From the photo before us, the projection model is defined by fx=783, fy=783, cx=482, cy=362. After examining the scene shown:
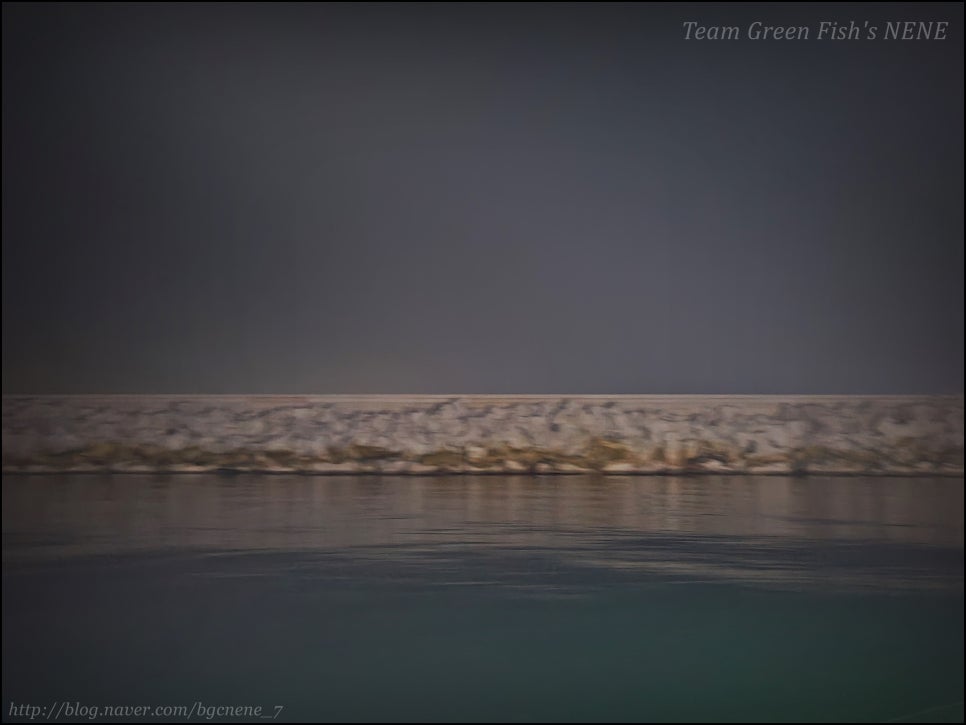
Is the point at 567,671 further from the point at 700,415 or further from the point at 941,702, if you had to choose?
the point at 700,415

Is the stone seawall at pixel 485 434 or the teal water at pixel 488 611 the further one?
the stone seawall at pixel 485 434

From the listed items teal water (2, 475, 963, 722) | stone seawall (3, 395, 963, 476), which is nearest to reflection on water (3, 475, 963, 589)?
teal water (2, 475, 963, 722)

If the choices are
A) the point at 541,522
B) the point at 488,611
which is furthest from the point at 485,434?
the point at 488,611

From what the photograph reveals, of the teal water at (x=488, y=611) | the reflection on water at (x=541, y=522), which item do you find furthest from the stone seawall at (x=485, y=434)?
the teal water at (x=488, y=611)

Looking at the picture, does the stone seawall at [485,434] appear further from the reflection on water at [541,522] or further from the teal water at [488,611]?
the teal water at [488,611]

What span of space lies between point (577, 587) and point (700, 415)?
7.38 feet

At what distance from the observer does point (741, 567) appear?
207cm

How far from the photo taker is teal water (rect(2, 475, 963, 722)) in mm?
1349

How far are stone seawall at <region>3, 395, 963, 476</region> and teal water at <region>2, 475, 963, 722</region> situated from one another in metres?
0.98

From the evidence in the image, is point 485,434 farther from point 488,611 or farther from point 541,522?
point 488,611

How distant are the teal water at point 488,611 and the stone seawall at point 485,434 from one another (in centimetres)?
98

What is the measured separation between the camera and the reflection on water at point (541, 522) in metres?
2.14

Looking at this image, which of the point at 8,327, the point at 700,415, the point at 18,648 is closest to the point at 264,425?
the point at 8,327

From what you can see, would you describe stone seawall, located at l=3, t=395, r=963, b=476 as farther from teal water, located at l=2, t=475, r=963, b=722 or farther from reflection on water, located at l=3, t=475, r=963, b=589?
teal water, located at l=2, t=475, r=963, b=722
